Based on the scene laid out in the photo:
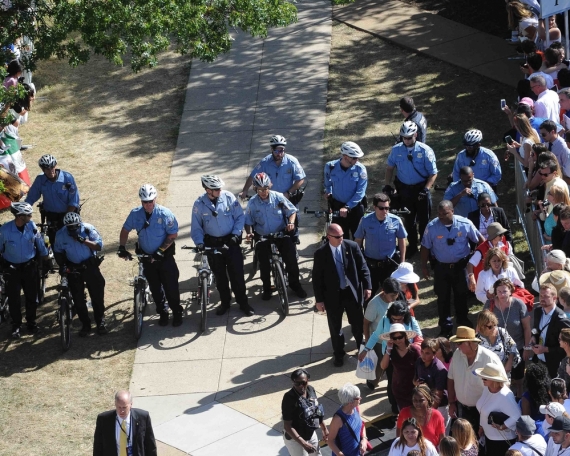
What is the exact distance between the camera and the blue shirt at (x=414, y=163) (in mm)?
13898

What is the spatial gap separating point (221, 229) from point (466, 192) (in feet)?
9.88

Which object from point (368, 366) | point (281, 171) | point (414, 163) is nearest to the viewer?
point (368, 366)

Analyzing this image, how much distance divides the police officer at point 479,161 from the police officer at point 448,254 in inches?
59.8

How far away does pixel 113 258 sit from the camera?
1521 cm

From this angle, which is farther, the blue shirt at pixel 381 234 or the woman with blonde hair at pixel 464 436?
the blue shirt at pixel 381 234

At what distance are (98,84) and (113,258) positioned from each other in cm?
675

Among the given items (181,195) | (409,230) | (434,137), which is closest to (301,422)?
(409,230)

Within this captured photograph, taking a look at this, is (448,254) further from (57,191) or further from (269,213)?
(57,191)

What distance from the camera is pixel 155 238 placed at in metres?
13.1

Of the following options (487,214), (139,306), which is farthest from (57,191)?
(487,214)

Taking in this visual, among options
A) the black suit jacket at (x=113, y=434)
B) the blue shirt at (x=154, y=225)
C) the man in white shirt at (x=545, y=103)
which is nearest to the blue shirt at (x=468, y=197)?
the man in white shirt at (x=545, y=103)

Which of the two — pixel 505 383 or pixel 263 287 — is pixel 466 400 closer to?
pixel 505 383

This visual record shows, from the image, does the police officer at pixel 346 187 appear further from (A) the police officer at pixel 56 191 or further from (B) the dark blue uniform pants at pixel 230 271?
(A) the police officer at pixel 56 191

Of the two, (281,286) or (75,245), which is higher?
(75,245)
